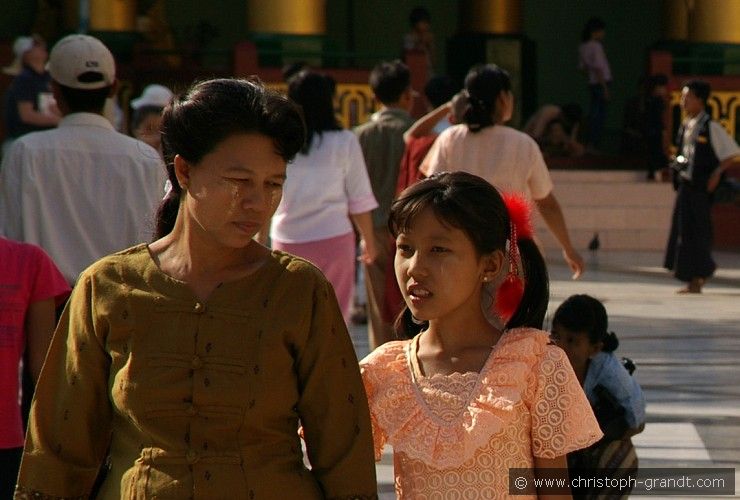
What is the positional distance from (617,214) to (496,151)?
1196cm

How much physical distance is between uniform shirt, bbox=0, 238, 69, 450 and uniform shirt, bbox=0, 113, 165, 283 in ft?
3.04

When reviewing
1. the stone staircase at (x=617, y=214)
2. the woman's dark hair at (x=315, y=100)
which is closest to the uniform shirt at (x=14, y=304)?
the woman's dark hair at (x=315, y=100)

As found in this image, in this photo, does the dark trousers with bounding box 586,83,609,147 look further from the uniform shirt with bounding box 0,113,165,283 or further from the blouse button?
the blouse button

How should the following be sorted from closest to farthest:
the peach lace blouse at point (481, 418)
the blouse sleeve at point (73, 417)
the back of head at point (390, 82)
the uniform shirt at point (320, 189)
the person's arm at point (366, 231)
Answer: the blouse sleeve at point (73, 417) → the peach lace blouse at point (481, 418) → the uniform shirt at point (320, 189) → the person's arm at point (366, 231) → the back of head at point (390, 82)

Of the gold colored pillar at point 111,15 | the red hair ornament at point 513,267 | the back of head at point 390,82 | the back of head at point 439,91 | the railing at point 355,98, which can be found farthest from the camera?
the gold colored pillar at point 111,15

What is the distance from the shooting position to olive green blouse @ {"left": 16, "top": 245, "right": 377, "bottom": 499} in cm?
287

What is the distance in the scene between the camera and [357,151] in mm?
7754

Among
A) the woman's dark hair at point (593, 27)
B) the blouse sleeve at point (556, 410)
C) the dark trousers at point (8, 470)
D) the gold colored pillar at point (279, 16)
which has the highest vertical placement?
the gold colored pillar at point (279, 16)

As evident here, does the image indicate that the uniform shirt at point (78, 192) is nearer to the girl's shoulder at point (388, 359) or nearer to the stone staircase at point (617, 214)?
the girl's shoulder at point (388, 359)

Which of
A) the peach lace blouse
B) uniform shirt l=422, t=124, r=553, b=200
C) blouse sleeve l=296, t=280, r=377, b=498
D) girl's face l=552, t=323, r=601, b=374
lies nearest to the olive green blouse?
blouse sleeve l=296, t=280, r=377, b=498

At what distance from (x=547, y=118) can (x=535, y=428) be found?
18.3 metres

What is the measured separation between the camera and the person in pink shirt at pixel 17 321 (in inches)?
163

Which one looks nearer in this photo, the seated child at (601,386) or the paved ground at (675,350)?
the seated child at (601,386)

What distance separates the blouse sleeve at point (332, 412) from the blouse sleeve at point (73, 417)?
349mm
